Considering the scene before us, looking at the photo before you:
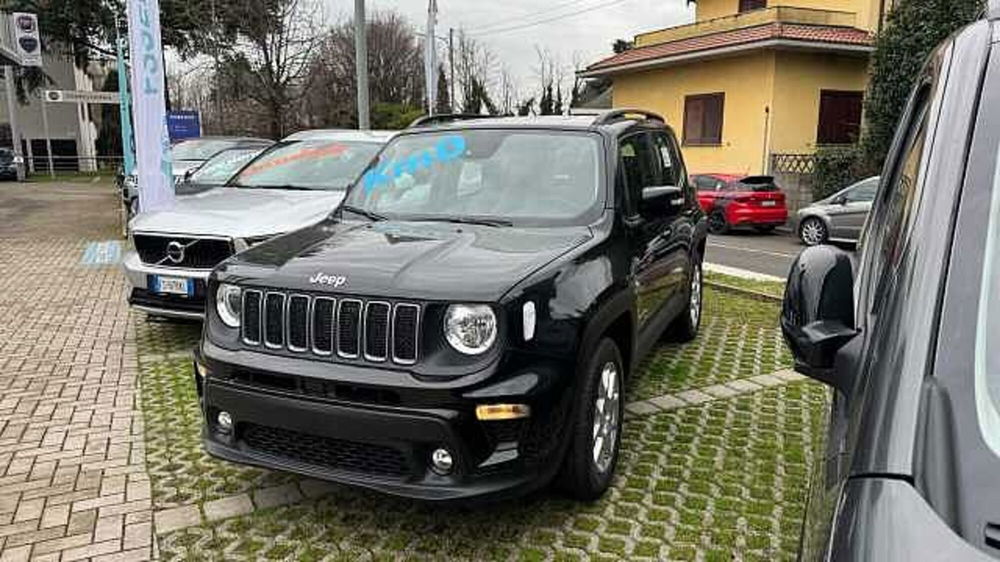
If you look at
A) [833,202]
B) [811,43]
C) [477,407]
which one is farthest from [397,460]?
[811,43]

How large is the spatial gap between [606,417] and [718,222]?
16.3 m

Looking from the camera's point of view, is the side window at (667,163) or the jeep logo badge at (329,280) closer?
the jeep logo badge at (329,280)

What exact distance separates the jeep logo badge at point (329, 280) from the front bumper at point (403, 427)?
33cm

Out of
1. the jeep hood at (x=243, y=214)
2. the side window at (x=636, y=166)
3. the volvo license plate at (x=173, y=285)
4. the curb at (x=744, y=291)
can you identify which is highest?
the side window at (x=636, y=166)

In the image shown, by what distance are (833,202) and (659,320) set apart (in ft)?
42.2

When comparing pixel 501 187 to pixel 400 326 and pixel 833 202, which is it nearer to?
pixel 400 326

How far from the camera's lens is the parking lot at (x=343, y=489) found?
10.9ft

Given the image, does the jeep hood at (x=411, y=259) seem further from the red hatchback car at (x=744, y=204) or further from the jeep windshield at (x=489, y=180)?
the red hatchback car at (x=744, y=204)

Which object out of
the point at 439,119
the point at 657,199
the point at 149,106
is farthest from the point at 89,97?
the point at 657,199

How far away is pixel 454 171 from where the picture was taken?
4.51 metres

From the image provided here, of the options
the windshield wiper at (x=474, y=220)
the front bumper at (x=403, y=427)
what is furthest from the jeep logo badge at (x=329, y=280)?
the windshield wiper at (x=474, y=220)

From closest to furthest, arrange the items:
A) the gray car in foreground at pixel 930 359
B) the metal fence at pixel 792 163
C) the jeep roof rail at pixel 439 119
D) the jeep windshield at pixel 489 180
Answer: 1. the gray car in foreground at pixel 930 359
2. the jeep windshield at pixel 489 180
3. the jeep roof rail at pixel 439 119
4. the metal fence at pixel 792 163

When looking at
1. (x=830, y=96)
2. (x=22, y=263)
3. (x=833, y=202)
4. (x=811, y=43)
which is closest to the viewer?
(x=22, y=263)

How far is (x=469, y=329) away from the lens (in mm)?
2984
